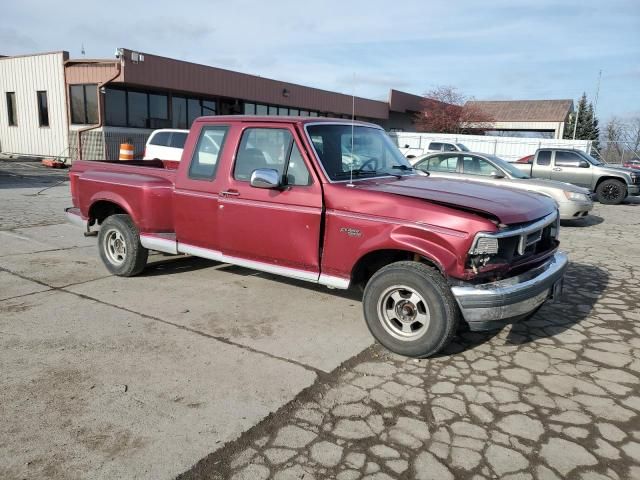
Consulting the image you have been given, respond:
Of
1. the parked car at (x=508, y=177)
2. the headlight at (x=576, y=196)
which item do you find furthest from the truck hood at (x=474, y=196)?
the headlight at (x=576, y=196)

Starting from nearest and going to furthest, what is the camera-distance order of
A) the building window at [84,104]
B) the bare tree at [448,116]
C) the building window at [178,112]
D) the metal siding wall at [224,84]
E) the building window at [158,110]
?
1. the metal siding wall at [224,84]
2. the building window at [84,104]
3. the building window at [158,110]
4. the building window at [178,112]
5. the bare tree at [448,116]

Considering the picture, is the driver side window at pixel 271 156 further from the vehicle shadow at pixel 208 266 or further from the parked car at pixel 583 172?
the parked car at pixel 583 172

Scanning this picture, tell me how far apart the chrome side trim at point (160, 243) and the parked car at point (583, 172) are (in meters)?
13.0

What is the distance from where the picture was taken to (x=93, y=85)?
2070 centimetres

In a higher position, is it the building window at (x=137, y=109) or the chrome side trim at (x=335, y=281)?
the building window at (x=137, y=109)

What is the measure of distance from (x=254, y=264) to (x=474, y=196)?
2175mm

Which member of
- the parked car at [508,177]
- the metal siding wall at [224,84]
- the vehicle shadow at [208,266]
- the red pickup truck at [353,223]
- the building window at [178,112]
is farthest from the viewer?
the building window at [178,112]

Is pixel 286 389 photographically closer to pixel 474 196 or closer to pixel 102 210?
pixel 474 196

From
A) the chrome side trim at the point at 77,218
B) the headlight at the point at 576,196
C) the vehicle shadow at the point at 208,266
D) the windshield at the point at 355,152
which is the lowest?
the vehicle shadow at the point at 208,266

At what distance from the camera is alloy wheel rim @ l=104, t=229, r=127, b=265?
6090mm

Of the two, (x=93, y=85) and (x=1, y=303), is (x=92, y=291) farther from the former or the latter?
(x=93, y=85)


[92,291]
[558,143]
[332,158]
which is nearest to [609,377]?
[332,158]

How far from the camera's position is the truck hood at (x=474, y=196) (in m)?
3.82

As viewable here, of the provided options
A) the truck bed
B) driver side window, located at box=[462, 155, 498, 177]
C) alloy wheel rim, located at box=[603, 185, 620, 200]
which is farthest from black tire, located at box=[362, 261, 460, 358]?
alloy wheel rim, located at box=[603, 185, 620, 200]
